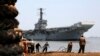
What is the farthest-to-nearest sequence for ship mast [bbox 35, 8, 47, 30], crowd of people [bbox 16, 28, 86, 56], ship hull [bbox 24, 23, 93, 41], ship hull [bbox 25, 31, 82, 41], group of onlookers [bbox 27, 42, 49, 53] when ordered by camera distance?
ship mast [bbox 35, 8, 47, 30] < ship hull [bbox 25, 31, 82, 41] < ship hull [bbox 24, 23, 93, 41] < group of onlookers [bbox 27, 42, 49, 53] < crowd of people [bbox 16, 28, 86, 56]

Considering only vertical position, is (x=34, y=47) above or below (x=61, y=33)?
above

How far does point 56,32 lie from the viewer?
146 metres

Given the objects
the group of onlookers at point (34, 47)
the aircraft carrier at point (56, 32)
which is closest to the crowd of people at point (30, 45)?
the group of onlookers at point (34, 47)

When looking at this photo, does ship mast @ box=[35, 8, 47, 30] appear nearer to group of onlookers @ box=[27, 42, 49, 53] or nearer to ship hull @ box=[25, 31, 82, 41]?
ship hull @ box=[25, 31, 82, 41]

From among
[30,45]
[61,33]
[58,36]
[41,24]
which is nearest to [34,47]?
[30,45]

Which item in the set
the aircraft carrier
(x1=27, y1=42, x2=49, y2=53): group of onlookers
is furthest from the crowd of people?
the aircraft carrier

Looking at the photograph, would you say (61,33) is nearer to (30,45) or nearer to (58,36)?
(58,36)

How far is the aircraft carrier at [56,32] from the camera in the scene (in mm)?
141625

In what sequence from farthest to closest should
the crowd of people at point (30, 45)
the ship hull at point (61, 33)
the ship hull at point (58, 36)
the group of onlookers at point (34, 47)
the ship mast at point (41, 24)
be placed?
1. the ship mast at point (41, 24)
2. the ship hull at point (58, 36)
3. the ship hull at point (61, 33)
4. the group of onlookers at point (34, 47)
5. the crowd of people at point (30, 45)

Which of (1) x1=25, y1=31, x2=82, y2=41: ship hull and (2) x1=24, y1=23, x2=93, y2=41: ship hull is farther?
(1) x1=25, y1=31, x2=82, y2=41: ship hull

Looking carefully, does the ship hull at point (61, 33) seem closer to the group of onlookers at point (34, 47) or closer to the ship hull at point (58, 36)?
the ship hull at point (58, 36)

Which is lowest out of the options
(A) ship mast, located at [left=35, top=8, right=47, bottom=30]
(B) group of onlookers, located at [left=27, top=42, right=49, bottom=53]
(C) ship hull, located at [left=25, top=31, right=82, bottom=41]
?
(C) ship hull, located at [left=25, top=31, right=82, bottom=41]

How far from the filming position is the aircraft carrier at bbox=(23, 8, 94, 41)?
465 feet

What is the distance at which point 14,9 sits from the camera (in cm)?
738
